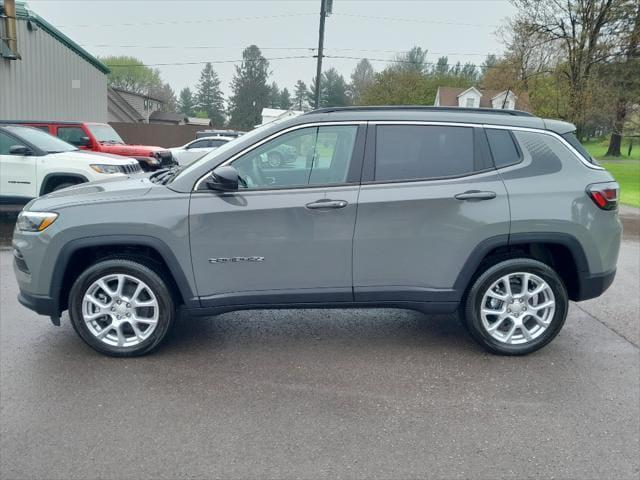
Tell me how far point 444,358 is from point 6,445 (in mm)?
2997

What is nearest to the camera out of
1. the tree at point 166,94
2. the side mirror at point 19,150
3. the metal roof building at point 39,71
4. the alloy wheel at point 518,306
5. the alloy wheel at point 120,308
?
the alloy wheel at point 120,308

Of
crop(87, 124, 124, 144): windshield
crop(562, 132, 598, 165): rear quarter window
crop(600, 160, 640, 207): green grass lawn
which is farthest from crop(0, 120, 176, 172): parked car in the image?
crop(600, 160, 640, 207): green grass lawn

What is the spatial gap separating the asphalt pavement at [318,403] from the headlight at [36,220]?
0.99m

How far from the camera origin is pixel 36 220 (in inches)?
160

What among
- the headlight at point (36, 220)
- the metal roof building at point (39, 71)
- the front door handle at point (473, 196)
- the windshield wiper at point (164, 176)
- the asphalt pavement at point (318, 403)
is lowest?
the asphalt pavement at point (318, 403)

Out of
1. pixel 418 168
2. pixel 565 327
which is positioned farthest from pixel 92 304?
pixel 565 327

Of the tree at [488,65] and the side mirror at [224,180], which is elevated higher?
the tree at [488,65]

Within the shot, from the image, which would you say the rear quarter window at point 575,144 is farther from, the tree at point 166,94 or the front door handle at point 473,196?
the tree at point 166,94

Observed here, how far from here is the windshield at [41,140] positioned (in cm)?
947

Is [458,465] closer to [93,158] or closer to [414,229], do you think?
[414,229]

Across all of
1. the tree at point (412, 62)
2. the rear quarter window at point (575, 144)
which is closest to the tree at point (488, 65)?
the tree at point (412, 62)

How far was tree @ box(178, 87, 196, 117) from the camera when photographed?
10412 centimetres

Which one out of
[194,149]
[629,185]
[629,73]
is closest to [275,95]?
[629,73]

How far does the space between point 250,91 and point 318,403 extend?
240ft
